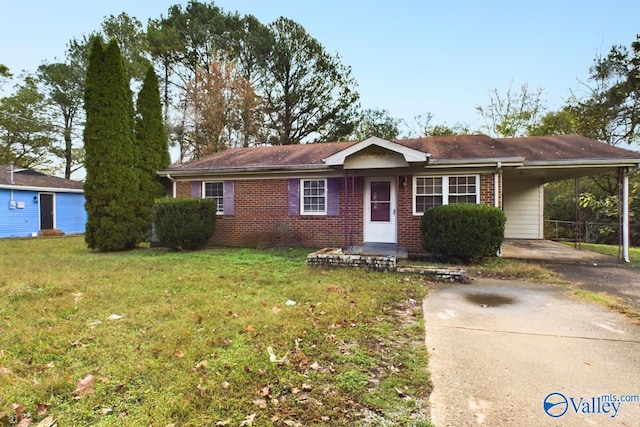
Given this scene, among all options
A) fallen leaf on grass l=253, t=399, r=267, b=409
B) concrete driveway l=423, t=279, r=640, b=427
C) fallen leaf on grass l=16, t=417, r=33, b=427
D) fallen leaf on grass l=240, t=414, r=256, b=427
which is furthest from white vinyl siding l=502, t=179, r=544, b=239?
fallen leaf on grass l=16, t=417, r=33, b=427

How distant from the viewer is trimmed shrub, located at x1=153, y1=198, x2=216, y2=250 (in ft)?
34.2

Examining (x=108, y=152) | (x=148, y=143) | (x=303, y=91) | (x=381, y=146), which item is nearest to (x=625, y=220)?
(x=381, y=146)

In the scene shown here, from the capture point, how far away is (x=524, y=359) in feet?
10.8

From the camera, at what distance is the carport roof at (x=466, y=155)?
30.0 ft

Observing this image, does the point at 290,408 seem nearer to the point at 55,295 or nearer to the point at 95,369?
the point at 95,369

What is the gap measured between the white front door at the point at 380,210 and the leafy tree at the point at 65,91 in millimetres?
25504

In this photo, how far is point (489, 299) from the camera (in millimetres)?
5559

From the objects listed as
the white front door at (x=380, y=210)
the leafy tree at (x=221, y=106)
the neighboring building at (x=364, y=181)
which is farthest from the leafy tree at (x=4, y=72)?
the white front door at (x=380, y=210)

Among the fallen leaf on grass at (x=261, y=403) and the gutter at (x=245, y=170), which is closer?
the fallen leaf on grass at (x=261, y=403)

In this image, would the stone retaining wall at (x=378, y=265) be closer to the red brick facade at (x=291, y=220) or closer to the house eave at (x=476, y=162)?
the red brick facade at (x=291, y=220)

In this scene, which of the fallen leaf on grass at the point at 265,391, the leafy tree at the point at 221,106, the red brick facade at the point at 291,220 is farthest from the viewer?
the leafy tree at the point at 221,106

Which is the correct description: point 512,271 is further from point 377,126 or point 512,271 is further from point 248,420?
point 377,126

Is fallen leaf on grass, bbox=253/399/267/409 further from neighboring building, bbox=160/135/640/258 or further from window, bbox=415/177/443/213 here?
window, bbox=415/177/443/213

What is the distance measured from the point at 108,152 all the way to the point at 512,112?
25956mm
